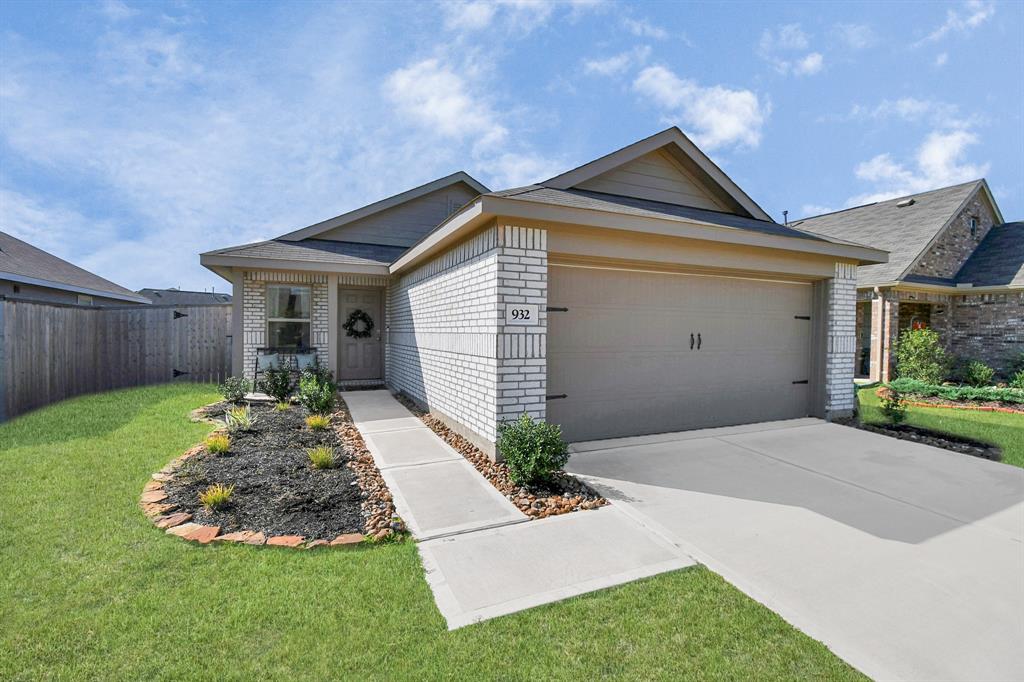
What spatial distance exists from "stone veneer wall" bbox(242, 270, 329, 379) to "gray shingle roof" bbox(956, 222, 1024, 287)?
17.6m

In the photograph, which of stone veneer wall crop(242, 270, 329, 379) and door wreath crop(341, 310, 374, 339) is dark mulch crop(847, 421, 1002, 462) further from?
stone veneer wall crop(242, 270, 329, 379)

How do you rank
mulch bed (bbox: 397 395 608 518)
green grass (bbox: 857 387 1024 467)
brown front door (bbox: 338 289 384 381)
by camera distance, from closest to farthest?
1. mulch bed (bbox: 397 395 608 518)
2. green grass (bbox: 857 387 1024 467)
3. brown front door (bbox: 338 289 384 381)

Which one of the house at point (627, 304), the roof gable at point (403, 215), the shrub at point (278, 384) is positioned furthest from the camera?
the roof gable at point (403, 215)

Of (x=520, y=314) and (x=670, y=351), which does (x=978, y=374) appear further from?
(x=520, y=314)

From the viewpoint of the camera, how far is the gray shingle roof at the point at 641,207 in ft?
16.8

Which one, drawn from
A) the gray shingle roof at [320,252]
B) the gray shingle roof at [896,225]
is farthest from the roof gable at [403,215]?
the gray shingle roof at [896,225]

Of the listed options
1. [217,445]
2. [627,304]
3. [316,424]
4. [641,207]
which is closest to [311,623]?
[217,445]

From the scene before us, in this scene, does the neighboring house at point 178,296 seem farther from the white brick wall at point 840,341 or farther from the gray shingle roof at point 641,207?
the white brick wall at point 840,341

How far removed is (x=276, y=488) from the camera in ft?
12.8

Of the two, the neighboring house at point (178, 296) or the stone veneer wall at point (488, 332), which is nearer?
the stone veneer wall at point (488, 332)

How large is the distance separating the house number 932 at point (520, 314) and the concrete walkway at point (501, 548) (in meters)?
1.59

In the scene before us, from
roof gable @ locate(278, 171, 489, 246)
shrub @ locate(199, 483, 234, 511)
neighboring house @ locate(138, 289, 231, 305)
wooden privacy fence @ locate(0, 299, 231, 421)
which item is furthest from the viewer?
neighboring house @ locate(138, 289, 231, 305)

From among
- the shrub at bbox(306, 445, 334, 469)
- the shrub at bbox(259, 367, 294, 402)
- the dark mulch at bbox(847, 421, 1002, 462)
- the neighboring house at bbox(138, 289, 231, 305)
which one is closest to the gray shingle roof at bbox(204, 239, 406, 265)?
the shrub at bbox(259, 367, 294, 402)

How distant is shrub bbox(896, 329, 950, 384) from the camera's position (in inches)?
439
